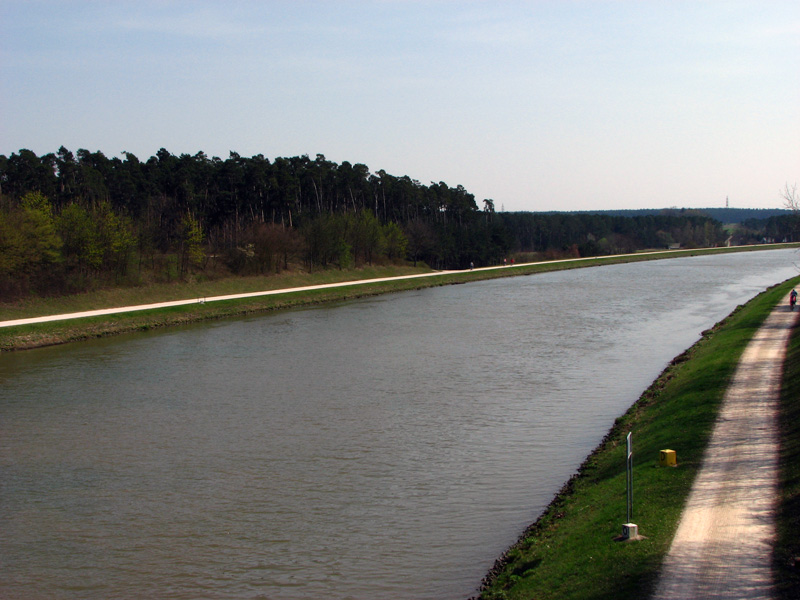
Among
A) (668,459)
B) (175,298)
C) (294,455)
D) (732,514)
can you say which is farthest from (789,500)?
(175,298)

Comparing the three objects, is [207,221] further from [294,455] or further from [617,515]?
[617,515]

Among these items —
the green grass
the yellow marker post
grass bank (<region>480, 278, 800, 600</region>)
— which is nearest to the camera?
the green grass

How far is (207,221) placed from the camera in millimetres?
85062

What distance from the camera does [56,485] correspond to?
14.8 m

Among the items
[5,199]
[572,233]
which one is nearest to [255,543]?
[5,199]

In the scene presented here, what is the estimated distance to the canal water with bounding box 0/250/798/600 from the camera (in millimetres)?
11117

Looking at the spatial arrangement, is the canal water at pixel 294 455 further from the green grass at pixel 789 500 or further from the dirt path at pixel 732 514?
the green grass at pixel 789 500

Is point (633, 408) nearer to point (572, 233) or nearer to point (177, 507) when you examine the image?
point (177, 507)

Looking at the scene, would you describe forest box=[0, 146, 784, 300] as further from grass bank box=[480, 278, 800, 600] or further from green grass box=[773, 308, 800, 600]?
green grass box=[773, 308, 800, 600]

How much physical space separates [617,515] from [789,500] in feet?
7.32

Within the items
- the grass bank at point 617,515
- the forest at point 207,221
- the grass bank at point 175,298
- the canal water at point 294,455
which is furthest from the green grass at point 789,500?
the forest at point 207,221

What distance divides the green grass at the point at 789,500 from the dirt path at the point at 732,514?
12cm

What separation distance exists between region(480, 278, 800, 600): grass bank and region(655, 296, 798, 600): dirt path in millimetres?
196

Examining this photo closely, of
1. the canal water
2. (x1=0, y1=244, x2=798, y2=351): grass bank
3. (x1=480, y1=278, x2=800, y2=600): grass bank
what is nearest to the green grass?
(x1=480, y1=278, x2=800, y2=600): grass bank
